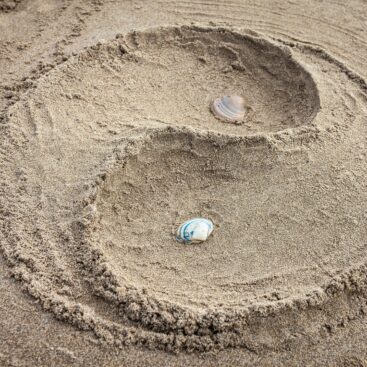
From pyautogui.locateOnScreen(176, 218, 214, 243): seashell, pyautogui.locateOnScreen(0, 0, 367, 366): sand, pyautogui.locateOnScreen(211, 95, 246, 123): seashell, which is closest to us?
pyautogui.locateOnScreen(0, 0, 367, 366): sand

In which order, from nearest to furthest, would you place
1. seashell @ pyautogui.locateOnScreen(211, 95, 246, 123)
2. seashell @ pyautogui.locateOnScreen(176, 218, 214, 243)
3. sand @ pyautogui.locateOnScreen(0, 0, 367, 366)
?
sand @ pyautogui.locateOnScreen(0, 0, 367, 366) < seashell @ pyautogui.locateOnScreen(176, 218, 214, 243) < seashell @ pyautogui.locateOnScreen(211, 95, 246, 123)

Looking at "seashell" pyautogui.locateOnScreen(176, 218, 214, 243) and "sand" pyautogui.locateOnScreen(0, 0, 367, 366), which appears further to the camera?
"seashell" pyautogui.locateOnScreen(176, 218, 214, 243)

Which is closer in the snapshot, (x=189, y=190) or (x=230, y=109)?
(x=189, y=190)

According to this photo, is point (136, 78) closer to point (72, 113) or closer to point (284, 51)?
point (72, 113)

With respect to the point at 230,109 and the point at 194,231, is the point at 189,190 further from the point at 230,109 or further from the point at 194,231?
the point at 230,109

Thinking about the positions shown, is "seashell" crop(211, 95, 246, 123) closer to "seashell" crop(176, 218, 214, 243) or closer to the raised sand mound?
the raised sand mound

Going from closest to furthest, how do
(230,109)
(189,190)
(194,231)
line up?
(194,231) → (189,190) → (230,109)

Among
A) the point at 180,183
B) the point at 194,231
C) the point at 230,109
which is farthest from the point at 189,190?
the point at 230,109

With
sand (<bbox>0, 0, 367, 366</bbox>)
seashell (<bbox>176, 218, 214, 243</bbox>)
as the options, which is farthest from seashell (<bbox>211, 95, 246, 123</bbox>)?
seashell (<bbox>176, 218, 214, 243</bbox>)
